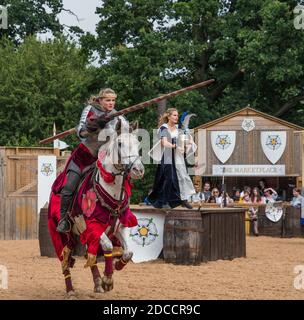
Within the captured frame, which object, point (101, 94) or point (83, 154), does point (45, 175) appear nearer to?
point (83, 154)

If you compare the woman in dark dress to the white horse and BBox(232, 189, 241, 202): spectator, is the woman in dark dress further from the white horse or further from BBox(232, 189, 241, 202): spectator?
BBox(232, 189, 241, 202): spectator

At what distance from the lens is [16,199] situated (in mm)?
23422

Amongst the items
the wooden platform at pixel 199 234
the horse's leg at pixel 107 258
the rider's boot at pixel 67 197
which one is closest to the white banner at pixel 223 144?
the wooden platform at pixel 199 234

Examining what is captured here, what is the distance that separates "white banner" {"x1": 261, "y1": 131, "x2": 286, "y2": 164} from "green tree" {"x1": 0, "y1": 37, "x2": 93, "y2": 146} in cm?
1324

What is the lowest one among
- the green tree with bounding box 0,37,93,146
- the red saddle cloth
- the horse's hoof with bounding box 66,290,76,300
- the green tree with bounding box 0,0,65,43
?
the horse's hoof with bounding box 66,290,76,300

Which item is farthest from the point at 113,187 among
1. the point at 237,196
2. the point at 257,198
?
the point at 237,196

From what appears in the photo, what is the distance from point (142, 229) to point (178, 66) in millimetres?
17755

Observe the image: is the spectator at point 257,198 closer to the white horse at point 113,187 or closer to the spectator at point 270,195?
the spectator at point 270,195

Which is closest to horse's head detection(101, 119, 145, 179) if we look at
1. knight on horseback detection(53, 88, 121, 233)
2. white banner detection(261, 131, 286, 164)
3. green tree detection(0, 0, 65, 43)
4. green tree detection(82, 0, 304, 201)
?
knight on horseback detection(53, 88, 121, 233)

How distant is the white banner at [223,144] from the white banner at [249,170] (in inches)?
11.9

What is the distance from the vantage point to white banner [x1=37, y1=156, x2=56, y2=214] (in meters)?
22.6

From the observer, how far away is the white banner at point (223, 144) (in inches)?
1127

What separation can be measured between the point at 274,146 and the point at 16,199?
30.3 feet

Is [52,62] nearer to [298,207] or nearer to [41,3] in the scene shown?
[41,3]
